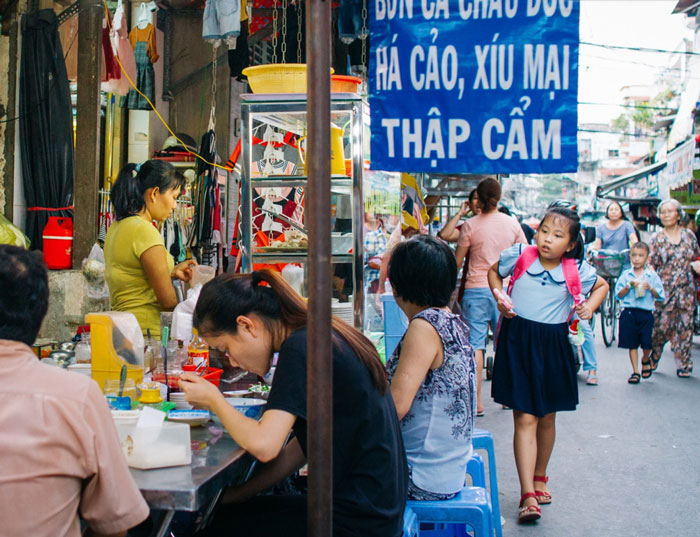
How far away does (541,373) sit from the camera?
470 cm

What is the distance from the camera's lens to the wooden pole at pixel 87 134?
598 cm

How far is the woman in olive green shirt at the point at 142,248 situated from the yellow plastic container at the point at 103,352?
1329 millimetres

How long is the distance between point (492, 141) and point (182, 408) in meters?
2.31

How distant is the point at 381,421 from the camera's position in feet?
8.41

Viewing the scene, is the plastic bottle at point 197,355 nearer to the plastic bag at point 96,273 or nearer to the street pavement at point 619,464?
the plastic bag at point 96,273

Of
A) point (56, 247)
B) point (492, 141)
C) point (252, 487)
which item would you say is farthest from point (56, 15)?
point (252, 487)

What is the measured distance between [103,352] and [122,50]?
4.71m

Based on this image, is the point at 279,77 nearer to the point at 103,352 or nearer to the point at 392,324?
the point at 392,324

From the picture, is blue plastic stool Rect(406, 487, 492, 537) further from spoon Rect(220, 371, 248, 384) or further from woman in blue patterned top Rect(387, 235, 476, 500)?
spoon Rect(220, 371, 248, 384)

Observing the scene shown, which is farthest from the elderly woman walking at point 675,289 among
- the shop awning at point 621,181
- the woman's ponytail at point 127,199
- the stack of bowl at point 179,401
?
the shop awning at point 621,181

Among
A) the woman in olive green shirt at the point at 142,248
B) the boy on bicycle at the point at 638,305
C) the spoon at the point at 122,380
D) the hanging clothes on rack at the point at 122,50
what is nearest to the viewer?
the spoon at the point at 122,380

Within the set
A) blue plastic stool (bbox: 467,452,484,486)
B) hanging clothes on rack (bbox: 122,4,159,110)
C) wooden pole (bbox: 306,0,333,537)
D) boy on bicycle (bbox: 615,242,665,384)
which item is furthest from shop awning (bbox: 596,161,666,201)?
wooden pole (bbox: 306,0,333,537)

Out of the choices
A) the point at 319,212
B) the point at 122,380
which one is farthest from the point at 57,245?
the point at 319,212

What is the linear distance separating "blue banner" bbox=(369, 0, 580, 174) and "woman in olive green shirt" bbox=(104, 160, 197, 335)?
1.31 metres
